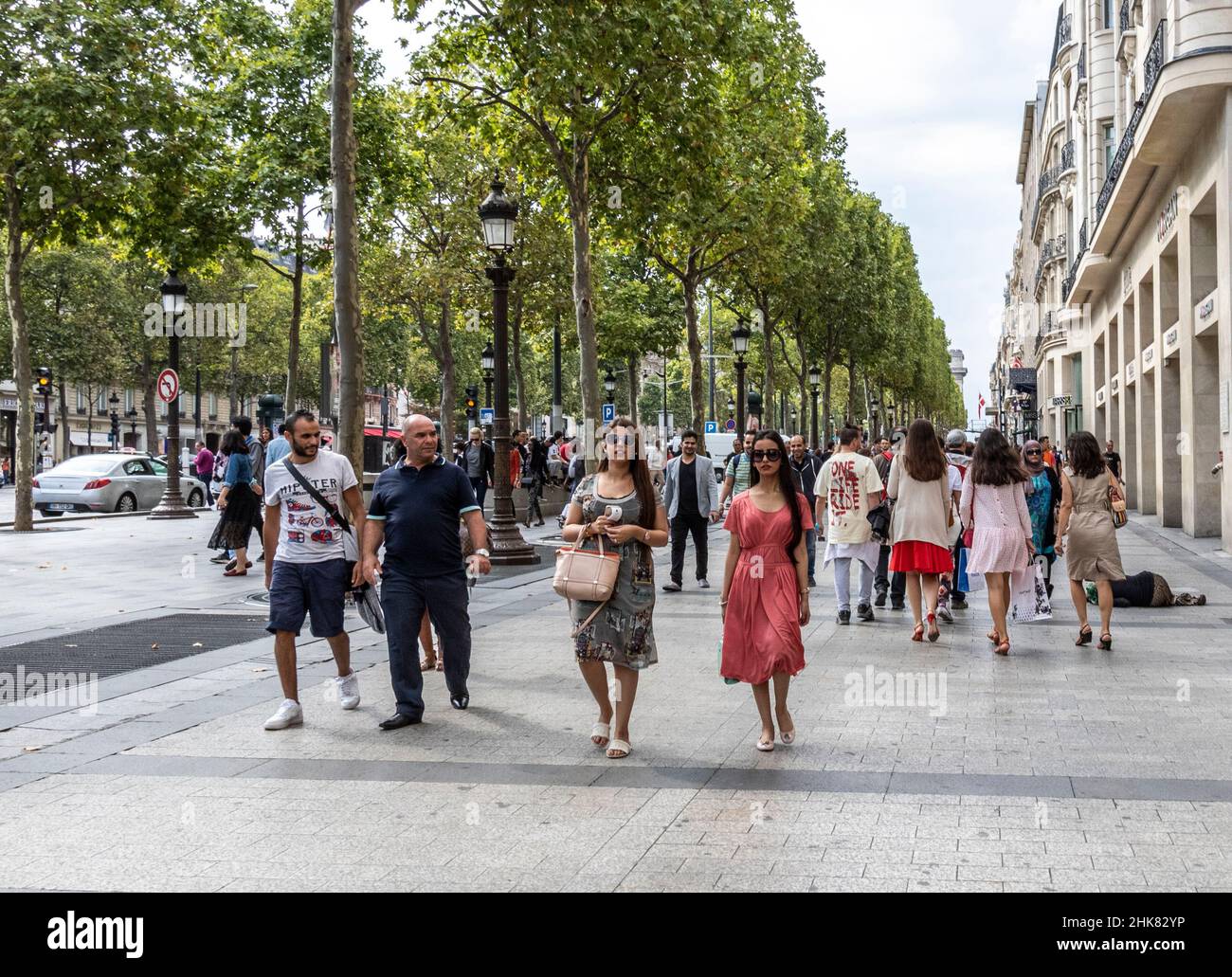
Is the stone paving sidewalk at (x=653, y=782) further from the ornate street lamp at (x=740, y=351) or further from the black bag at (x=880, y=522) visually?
the ornate street lamp at (x=740, y=351)

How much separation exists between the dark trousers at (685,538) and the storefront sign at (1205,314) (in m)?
9.17

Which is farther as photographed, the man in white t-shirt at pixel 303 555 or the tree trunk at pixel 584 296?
the tree trunk at pixel 584 296

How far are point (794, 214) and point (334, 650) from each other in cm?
2610

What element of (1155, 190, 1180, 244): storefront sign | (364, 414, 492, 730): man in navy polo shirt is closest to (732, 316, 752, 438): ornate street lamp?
(1155, 190, 1180, 244): storefront sign

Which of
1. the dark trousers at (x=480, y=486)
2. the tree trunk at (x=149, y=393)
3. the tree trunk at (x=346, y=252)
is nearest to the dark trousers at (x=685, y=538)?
the dark trousers at (x=480, y=486)

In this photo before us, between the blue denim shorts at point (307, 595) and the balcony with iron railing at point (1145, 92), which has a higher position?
the balcony with iron railing at point (1145, 92)

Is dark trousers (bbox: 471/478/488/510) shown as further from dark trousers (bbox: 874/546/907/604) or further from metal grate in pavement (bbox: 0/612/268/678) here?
Result: dark trousers (bbox: 874/546/907/604)

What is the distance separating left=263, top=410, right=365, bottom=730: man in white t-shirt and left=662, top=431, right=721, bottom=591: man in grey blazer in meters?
7.32

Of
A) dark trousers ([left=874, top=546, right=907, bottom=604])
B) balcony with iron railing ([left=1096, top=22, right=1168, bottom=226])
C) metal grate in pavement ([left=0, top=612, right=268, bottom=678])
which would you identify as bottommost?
metal grate in pavement ([left=0, top=612, right=268, bottom=678])

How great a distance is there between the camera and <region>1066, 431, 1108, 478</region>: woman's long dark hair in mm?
10250

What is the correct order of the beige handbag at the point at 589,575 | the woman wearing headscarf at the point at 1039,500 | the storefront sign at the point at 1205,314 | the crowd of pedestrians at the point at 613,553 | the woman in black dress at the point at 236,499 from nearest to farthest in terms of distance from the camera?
Answer: 1. the beige handbag at the point at 589,575
2. the crowd of pedestrians at the point at 613,553
3. the woman wearing headscarf at the point at 1039,500
4. the woman in black dress at the point at 236,499
5. the storefront sign at the point at 1205,314

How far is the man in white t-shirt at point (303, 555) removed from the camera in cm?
735

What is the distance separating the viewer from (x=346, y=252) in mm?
12195

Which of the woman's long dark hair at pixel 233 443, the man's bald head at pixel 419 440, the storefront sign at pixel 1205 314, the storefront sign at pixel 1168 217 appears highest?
the storefront sign at pixel 1168 217
